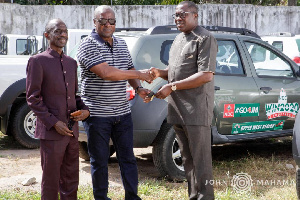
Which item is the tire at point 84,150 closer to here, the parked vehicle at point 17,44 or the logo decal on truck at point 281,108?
the logo decal on truck at point 281,108

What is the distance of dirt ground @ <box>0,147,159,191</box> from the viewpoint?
5.55 metres

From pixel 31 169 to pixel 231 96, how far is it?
2.78m

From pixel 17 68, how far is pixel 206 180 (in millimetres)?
4185

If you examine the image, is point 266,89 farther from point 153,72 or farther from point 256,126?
point 153,72

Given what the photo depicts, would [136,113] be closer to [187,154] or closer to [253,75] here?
[187,154]

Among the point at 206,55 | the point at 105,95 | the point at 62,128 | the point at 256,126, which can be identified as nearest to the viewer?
the point at 62,128

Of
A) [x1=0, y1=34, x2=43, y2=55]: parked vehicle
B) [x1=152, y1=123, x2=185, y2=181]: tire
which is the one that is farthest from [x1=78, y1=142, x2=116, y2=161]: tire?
[x1=0, y1=34, x2=43, y2=55]: parked vehicle

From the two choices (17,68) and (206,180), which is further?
(17,68)

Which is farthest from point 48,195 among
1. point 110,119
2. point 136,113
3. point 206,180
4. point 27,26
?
point 27,26

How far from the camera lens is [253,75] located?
616cm

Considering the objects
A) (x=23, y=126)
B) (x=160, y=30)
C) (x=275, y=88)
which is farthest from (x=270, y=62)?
(x=23, y=126)

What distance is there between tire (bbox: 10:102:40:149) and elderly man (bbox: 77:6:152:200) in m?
3.43

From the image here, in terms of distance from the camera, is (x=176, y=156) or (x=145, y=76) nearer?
(x=145, y=76)

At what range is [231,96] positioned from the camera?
19.1ft
